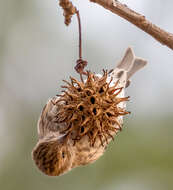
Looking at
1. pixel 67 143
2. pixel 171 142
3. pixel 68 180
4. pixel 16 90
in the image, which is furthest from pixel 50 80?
pixel 67 143

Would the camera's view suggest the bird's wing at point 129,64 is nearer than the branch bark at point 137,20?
No

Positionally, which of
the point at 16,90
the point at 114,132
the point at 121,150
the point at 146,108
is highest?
the point at 16,90

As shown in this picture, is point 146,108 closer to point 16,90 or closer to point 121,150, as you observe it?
point 121,150

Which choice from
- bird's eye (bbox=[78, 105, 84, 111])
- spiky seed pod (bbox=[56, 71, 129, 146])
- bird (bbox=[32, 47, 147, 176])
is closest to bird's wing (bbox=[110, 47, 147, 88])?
bird (bbox=[32, 47, 147, 176])

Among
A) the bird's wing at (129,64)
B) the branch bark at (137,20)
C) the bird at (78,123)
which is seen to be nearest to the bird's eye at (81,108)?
the bird at (78,123)

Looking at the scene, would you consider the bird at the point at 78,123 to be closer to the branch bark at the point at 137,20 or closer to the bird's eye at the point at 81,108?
the bird's eye at the point at 81,108

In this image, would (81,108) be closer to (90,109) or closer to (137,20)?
(90,109)

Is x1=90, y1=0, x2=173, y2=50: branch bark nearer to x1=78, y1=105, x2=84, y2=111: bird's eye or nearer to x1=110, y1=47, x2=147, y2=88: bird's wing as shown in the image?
x1=78, y1=105, x2=84, y2=111: bird's eye
